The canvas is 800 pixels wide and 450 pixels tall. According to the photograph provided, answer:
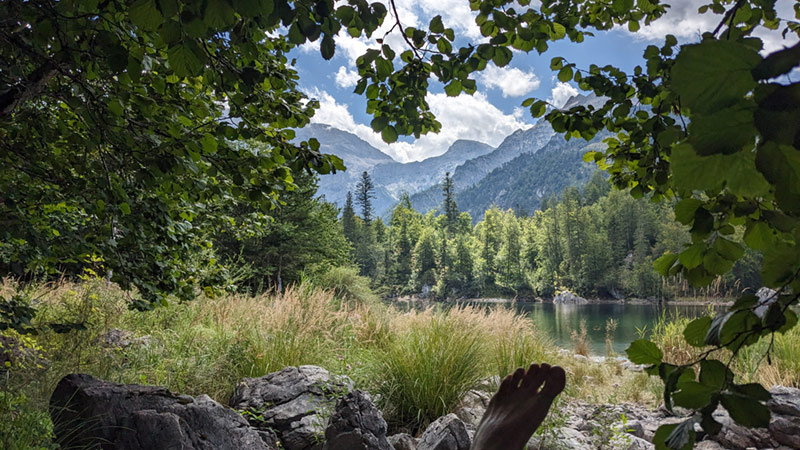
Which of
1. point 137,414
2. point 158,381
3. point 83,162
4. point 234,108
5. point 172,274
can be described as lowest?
point 158,381

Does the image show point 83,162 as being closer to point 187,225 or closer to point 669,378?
point 187,225

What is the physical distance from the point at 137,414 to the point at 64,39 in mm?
1682

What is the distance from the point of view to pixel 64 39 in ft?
3.91

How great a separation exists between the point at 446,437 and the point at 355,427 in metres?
0.61

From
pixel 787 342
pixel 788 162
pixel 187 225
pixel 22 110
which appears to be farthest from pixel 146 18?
pixel 787 342

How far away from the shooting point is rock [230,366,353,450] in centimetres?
282

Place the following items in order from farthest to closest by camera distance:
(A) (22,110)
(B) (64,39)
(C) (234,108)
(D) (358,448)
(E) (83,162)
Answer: (D) (358,448)
(E) (83,162)
(A) (22,110)
(C) (234,108)
(B) (64,39)

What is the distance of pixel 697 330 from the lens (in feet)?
1.80

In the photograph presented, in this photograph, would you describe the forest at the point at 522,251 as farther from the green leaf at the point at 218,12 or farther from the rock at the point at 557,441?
the green leaf at the point at 218,12

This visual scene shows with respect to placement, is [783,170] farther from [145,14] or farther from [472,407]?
[472,407]

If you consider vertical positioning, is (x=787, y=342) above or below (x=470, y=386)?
above

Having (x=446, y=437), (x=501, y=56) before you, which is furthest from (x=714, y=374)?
(x=446, y=437)

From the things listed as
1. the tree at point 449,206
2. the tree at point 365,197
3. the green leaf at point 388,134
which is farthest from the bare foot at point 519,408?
the tree at point 449,206

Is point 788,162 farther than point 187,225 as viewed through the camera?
No
